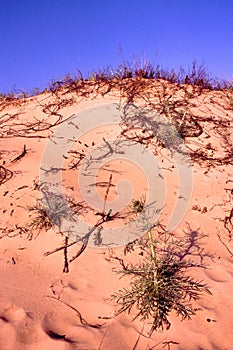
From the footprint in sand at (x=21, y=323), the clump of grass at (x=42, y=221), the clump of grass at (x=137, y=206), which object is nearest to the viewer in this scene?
the footprint in sand at (x=21, y=323)

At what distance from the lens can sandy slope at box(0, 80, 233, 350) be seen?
248cm

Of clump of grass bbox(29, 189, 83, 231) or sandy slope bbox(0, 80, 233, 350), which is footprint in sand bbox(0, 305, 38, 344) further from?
clump of grass bbox(29, 189, 83, 231)

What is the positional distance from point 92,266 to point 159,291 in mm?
825

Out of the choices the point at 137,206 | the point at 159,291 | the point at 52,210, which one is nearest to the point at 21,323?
the point at 159,291

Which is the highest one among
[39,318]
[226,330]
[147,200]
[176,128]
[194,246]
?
[176,128]

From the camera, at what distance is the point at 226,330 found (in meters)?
2.56

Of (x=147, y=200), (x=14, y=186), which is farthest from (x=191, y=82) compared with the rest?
(x=14, y=186)

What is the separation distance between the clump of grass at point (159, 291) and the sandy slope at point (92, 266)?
0.07 m

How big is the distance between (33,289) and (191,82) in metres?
5.07

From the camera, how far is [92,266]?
326cm

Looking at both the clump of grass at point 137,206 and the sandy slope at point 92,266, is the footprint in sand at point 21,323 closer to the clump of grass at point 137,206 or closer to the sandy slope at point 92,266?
the sandy slope at point 92,266

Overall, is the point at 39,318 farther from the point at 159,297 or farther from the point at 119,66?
the point at 119,66

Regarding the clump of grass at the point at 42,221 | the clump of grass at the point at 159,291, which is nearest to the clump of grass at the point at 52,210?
the clump of grass at the point at 42,221

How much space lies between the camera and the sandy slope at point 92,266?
2.48 m
